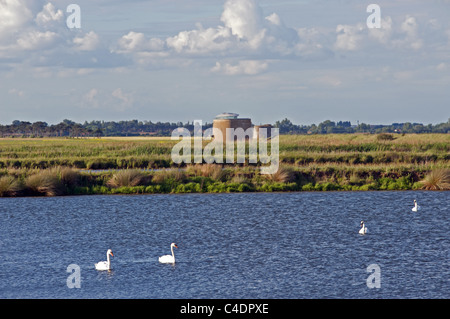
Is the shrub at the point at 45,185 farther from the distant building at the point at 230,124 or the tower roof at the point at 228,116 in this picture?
the tower roof at the point at 228,116

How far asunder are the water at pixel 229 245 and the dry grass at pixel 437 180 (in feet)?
6.53

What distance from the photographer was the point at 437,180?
42.7 metres

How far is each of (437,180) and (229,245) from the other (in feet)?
68.3

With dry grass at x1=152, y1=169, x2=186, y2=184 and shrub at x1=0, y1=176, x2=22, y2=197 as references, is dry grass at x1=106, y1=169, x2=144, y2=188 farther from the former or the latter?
shrub at x1=0, y1=176, x2=22, y2=197

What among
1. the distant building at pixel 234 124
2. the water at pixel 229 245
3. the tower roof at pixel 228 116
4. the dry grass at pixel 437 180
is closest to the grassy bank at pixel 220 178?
the dry grass at pixel 437 180

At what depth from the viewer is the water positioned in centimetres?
1988

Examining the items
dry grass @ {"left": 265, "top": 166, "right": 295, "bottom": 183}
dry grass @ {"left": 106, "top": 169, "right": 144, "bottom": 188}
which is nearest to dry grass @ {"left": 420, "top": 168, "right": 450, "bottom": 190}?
dry grass @ {"left": 265, "top": 166, "right": 295, "bottom": 183}

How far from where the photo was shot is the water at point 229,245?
782 inches

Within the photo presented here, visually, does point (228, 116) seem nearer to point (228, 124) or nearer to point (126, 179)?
point (228, 124)

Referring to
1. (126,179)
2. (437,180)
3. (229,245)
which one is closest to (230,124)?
(126,179)

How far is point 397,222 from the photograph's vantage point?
31500 millimetres

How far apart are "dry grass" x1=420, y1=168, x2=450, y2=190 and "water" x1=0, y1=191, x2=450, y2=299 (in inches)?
78.4
